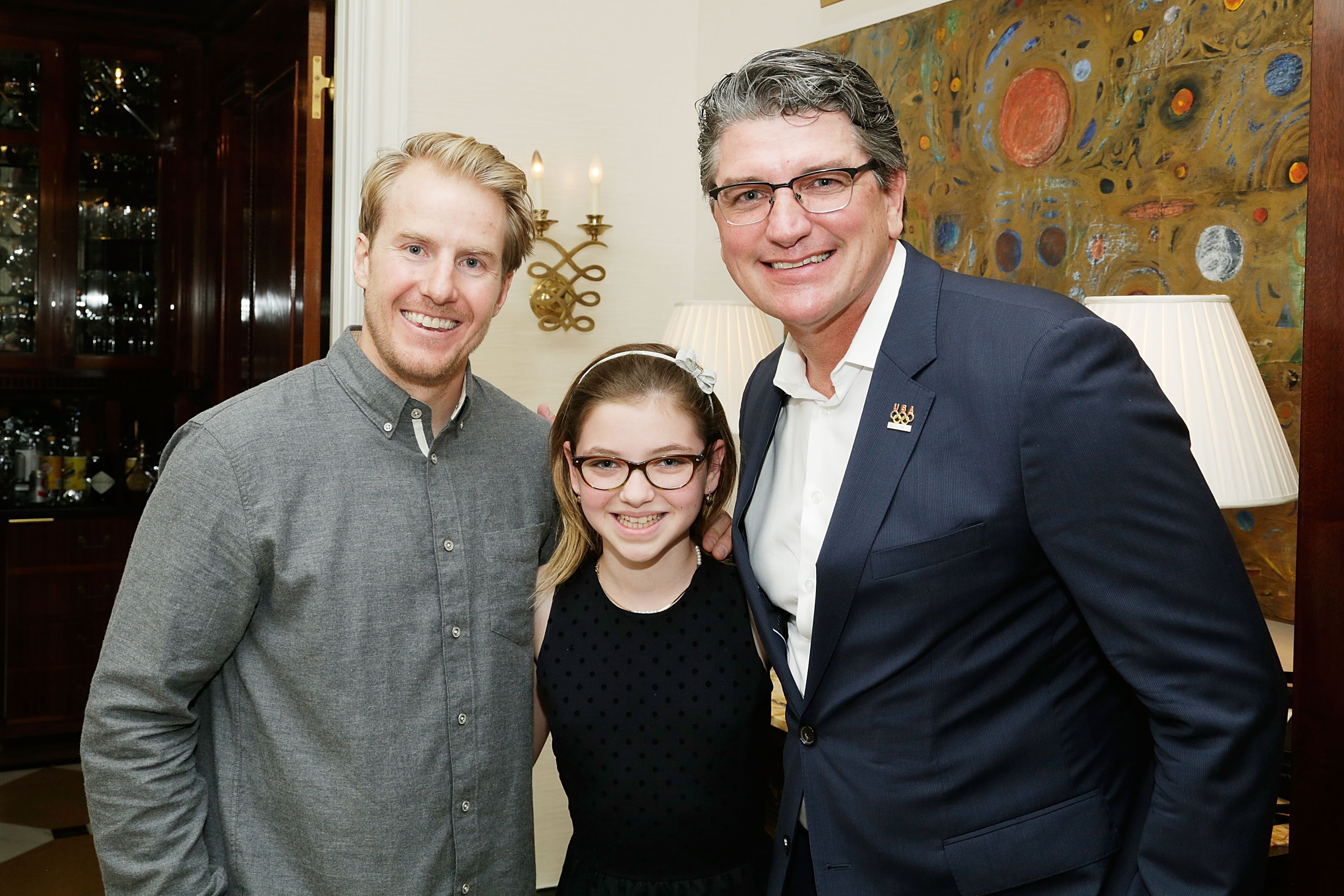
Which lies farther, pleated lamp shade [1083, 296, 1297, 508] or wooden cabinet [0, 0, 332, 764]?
wooden cabinet [0, 0, 332, 764]

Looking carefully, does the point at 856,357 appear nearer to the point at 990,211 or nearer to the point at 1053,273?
the point at 1053,273

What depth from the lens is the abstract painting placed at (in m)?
1.85

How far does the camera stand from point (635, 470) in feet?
5.30

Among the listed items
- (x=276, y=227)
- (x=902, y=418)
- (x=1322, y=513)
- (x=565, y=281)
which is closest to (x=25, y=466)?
(x=276, y=227)

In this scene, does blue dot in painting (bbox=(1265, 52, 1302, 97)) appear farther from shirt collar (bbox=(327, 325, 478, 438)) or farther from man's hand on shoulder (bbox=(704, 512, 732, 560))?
shirt collar (bbox=(327, 325, 478, 438))

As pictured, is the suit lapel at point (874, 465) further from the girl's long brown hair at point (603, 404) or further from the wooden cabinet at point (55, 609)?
the wooden cabinet at point (55, 609)

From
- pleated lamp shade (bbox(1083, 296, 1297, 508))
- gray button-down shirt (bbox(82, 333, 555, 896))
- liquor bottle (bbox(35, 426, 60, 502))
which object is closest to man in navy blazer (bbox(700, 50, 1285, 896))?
gray button-down shirt (bbox(82, 333, 555, 896))

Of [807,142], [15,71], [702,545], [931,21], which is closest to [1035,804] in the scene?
[702,545]

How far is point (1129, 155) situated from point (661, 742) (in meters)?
1.52

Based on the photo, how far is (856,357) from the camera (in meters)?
1.36

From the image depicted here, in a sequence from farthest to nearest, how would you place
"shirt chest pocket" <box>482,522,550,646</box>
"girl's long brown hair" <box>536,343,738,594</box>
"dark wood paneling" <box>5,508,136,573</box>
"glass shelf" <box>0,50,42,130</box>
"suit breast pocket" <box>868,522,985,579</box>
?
"glass shelf" <box>0,50,42,130</box>
"dark wood paneling" <box>5,508,136,573</box>
"girl's long brown hair" <box>536,343,738,594</box>
"shirt chest pocket" <box>482,522,550,646</box>
"suit breast pocket" <box>868,522,985,579</box>

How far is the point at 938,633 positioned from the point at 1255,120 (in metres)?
1.29

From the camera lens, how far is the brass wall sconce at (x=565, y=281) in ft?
11.3

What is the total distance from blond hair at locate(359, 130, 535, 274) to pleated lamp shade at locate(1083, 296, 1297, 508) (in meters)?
1.01
